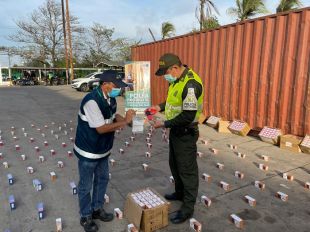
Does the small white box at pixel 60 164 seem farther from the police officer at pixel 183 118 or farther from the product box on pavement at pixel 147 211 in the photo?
the police officer at pixel 183 118

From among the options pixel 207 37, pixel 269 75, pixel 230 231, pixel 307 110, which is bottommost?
pixel 230 231

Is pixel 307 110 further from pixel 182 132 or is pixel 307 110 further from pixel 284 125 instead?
pixel 182 132

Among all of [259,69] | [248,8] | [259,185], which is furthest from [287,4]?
[259,185]

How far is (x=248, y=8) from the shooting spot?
16047 millimetres

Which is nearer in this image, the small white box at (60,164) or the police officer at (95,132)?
the police officer at (95,132)

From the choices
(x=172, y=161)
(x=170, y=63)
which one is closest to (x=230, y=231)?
(x=172, y=161)

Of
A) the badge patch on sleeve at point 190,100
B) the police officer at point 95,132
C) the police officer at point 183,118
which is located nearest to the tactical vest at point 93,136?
the police officer at point 95,132

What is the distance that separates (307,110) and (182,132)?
14.0 ft

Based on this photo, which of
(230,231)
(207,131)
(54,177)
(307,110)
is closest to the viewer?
(230,231)

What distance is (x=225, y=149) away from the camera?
640 cm

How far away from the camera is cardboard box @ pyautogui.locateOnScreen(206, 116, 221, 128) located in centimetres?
830

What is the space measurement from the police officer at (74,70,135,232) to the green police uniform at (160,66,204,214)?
0.55 meters

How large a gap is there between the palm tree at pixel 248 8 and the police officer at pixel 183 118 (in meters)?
14.9

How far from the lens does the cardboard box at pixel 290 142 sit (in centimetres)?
605
